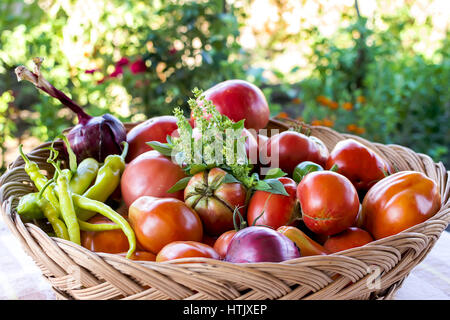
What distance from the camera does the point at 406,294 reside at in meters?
0.92

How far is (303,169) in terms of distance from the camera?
3.26 feet

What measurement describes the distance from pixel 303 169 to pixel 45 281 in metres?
0.60

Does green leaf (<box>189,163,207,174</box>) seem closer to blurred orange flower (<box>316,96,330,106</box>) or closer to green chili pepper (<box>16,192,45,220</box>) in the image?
green chili pepper (<box>16,192,45,220</box>)

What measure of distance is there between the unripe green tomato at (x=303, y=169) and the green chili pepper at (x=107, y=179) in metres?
0.41

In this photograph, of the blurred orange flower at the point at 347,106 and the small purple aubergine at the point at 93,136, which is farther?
the blurred orange flower at the point at 347,106

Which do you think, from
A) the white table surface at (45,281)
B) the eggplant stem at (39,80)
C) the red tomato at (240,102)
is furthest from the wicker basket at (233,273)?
the red tomato at (240,102)

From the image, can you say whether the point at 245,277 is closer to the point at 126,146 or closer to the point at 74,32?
the point at 126,146

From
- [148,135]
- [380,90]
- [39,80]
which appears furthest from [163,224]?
[380,90]

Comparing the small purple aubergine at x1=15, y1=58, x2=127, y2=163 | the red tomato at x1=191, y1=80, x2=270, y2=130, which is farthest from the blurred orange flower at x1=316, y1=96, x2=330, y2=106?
the small purple aubergine at x1=15, y1=58, x2=127, y2=163

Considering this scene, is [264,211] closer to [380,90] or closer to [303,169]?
[303,169]

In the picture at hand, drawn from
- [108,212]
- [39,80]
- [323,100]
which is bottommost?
[323,100]

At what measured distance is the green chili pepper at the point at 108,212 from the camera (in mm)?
845

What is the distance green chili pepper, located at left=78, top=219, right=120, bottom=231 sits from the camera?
35.1 inches

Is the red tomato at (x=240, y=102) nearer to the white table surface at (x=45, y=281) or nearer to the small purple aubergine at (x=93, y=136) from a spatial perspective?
the small purple aubergine at (x=93, y=136)
